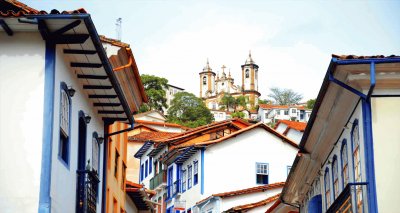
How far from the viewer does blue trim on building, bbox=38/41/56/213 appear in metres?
14.6

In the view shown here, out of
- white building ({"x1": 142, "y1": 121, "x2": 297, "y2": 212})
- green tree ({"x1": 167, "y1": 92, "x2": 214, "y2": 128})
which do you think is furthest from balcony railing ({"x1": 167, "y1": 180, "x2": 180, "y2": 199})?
green tree ({"x1": 167, "y1": 92, "x2": 214, "y2": 128})

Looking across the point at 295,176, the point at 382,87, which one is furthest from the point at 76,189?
the point at 295,176

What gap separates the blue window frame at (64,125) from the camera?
16109 millimetres

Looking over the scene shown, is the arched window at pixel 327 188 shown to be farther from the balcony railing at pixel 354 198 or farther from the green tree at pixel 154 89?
the green tree at pixel 154 89

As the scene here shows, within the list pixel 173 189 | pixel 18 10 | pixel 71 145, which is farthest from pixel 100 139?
pixel 173 189

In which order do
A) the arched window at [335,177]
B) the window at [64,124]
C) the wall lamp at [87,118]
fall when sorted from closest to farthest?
the window at [64,124]
the wall lamp at [87,118]
the arched window at [335,177]

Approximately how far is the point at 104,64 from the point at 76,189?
9.62 feet

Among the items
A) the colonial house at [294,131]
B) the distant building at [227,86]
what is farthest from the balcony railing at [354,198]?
the distant building at [227,86]

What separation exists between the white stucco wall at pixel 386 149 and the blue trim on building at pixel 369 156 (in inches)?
3.0

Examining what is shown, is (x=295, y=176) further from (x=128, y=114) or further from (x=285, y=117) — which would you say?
(x=285, y=117)

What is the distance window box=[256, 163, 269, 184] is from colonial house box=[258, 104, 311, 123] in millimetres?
76748

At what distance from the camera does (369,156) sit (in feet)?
51.9

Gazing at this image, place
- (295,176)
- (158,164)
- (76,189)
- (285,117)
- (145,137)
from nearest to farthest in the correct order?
(76,189) < (295,176) < (158,164) < (145,137) < (285,117)

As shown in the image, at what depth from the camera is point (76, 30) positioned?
49.8 feet
